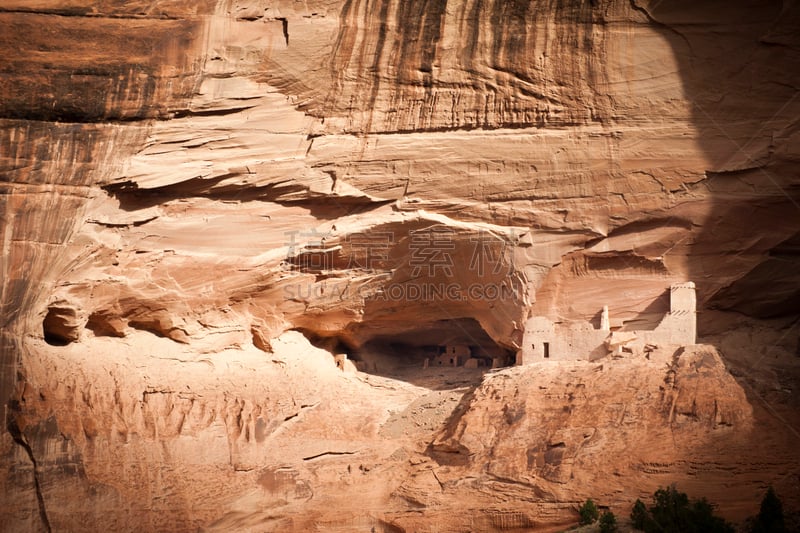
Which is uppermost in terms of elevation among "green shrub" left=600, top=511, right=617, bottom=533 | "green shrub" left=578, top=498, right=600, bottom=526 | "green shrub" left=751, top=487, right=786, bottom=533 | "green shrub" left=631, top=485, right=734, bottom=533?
"green shrub" left=751, top=487, right=786, bottom=533

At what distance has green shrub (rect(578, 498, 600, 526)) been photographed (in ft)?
61.7

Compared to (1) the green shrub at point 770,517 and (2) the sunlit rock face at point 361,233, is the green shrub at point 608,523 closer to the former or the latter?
(2) the sunlit rock face at point 361,233

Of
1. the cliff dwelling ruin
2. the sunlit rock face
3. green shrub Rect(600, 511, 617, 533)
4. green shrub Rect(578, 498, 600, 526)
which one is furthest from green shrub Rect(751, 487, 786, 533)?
the cliff dwelling ruin

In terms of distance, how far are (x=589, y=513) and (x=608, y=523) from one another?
571 mm

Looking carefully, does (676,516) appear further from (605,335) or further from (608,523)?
(605,335)

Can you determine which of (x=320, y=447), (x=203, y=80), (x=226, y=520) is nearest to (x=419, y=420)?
(x=320, y=447)

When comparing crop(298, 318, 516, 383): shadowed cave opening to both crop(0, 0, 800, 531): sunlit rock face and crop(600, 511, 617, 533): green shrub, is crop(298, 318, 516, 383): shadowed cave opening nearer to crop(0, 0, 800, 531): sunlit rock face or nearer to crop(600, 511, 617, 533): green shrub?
crop(0, 0, 800, 531): sunlit rock face

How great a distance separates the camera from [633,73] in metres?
22.0

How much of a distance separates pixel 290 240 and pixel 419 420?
13.9 ft

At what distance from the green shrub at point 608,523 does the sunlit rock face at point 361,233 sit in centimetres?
143

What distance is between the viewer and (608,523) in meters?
18.3

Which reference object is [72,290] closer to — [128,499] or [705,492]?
[128,499]

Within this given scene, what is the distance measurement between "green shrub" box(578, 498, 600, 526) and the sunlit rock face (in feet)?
2.96

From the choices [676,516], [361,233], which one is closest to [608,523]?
[676,516]
